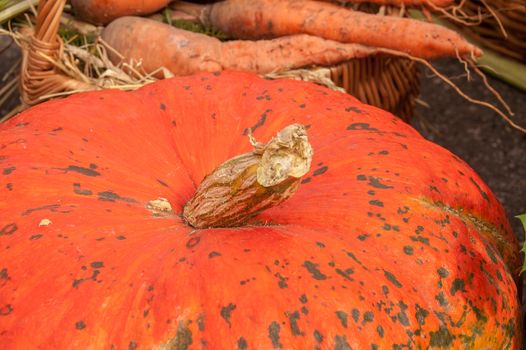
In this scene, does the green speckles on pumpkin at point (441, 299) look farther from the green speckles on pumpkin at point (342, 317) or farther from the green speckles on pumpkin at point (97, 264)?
the green speckles on pumpkin at point (97, 264)

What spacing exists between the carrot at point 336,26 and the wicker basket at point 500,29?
2.11ft

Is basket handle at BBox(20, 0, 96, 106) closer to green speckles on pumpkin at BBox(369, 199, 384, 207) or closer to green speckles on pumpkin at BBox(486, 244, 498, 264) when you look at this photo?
green speckles on pumpkin at BBox(369, 199, 384, 207)

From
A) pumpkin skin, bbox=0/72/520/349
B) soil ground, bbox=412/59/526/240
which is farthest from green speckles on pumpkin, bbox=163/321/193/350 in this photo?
soil ground, bbox=412/59/526/240

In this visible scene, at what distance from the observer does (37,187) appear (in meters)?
1.18

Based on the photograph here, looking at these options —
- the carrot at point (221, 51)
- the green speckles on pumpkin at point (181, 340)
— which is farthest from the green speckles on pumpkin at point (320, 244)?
the carrot at point (221, 51)

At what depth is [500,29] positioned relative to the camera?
2529 millimetres

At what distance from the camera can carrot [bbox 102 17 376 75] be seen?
1857mm

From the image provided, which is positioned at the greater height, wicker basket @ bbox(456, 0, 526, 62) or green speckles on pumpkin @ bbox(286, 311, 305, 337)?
green speckles on pumpkin @ bbox(286, 311, 305, 337)

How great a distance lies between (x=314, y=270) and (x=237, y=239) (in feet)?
0.39

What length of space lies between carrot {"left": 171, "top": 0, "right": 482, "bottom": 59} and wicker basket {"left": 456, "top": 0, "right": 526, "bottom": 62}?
0.64 m

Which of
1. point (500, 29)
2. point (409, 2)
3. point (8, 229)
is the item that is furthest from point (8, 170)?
point (500, 29)

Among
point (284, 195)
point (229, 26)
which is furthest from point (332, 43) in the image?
point (284, 195)

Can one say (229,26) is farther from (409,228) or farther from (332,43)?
(409,228)

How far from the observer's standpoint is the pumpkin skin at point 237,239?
1016mm
